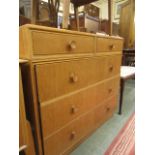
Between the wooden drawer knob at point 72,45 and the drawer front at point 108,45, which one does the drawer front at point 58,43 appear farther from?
the drawer front at point 108,45

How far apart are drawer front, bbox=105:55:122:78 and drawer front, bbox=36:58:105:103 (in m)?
0.17

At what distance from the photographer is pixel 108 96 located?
143cm

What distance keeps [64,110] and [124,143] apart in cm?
69

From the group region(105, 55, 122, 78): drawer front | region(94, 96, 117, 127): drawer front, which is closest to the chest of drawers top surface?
region(105, 55, 122, 78): drawer front

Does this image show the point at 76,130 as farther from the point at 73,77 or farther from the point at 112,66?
the point at 112,66

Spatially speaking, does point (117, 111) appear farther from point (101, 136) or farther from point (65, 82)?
point (65, 82)

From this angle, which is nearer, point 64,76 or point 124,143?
point 64,76

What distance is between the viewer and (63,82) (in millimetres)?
892

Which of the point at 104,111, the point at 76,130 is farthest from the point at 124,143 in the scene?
the point at 76,130

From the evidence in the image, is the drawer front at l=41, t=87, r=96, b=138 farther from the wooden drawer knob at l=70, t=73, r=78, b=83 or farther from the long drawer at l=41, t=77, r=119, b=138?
the wooden drawer knob at l=70, t=73, r=78, b=83

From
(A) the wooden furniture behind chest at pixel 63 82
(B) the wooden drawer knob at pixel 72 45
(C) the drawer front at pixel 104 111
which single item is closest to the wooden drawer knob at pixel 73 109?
(A) the wooden furniture behind chest at pixel 63 82

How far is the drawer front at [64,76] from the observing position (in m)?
0.78

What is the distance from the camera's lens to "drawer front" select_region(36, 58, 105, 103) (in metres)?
0.78
